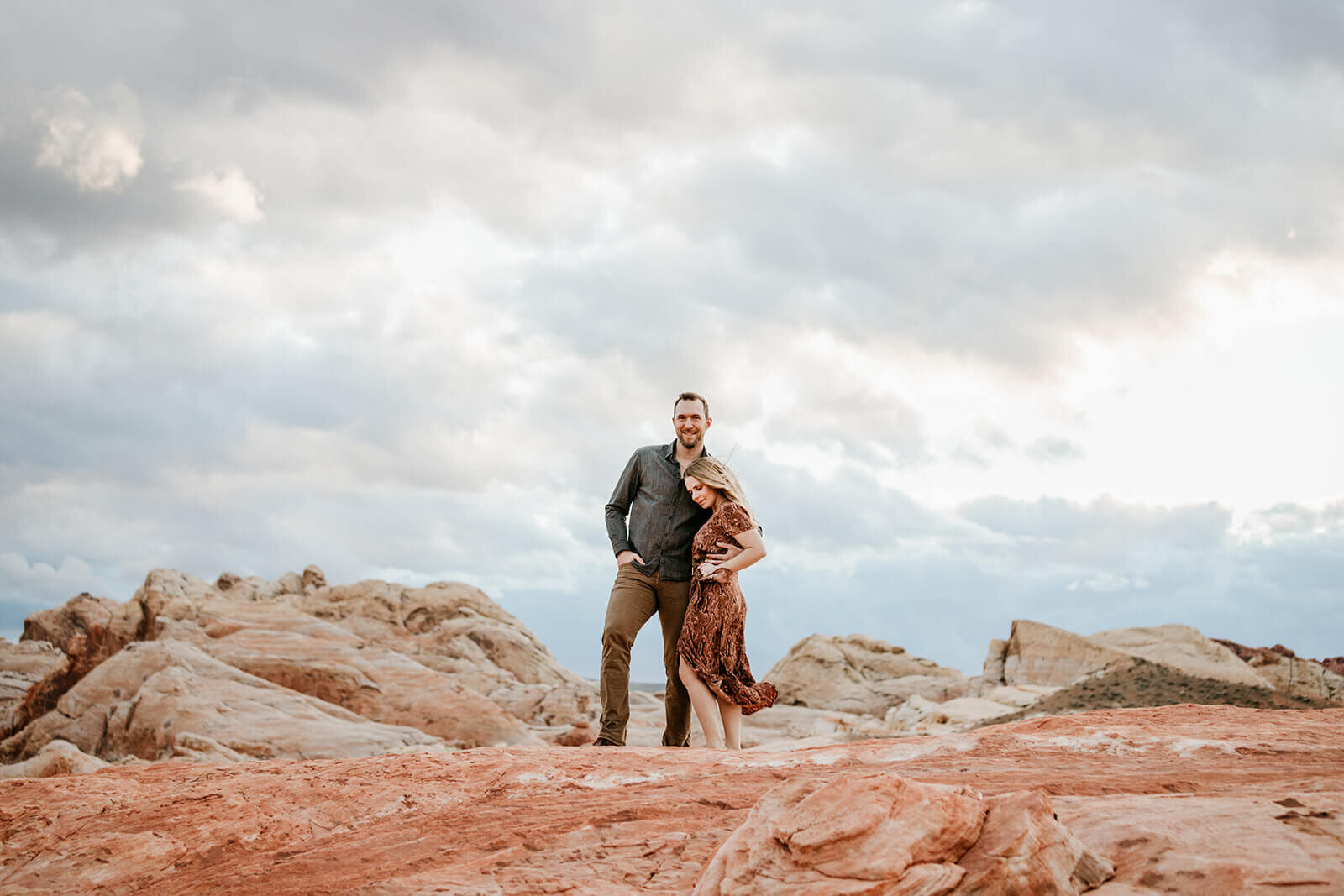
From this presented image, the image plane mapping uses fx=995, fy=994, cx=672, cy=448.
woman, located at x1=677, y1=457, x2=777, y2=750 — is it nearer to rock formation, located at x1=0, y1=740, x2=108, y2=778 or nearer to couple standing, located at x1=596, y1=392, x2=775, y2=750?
couple standing, located at x1=596, y1=392, x2=775, y2=750

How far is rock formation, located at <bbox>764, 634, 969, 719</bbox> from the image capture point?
25.8 meters

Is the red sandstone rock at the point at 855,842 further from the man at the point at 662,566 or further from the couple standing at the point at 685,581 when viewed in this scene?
the man at the point at 662,566

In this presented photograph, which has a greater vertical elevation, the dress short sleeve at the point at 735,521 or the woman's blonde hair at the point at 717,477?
the woman's blonde hair at the point at 717,477

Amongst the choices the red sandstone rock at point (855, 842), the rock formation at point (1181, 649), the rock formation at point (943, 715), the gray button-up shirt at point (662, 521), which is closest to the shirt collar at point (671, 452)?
the gray button-up shirt at point (662, 521)

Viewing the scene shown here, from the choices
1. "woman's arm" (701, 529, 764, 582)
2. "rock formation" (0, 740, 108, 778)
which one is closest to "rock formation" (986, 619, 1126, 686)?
"woman's arm" (701, 529, 764, 582)

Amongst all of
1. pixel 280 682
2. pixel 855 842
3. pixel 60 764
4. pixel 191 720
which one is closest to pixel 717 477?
pixel 855 842

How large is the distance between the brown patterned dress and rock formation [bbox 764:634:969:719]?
18.1 metres

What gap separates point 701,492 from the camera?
755 centimetres

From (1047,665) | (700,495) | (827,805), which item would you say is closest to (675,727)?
(700,495)

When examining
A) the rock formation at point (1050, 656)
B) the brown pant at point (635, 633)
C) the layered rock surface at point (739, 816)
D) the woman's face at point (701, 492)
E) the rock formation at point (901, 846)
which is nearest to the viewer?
the rock formation at point (901, 846)

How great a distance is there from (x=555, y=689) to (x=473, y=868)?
57.7ft

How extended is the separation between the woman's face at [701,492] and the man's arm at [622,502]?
763 mm

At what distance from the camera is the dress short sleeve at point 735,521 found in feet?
24.4

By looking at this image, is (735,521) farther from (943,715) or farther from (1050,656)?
(1050,656)
